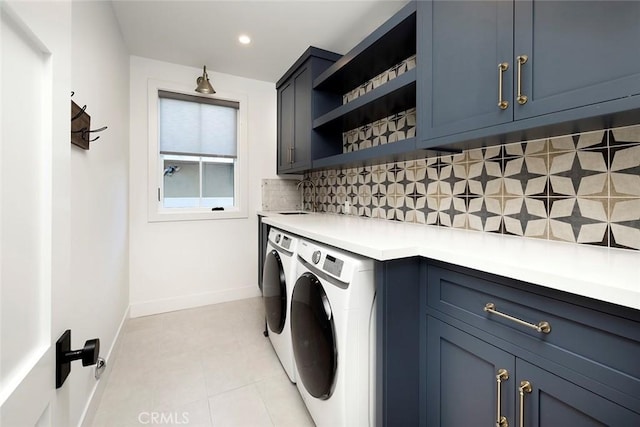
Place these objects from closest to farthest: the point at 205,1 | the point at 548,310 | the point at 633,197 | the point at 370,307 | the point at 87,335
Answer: the point at 548,310
the point at 633,197
the point at 370,307
the point at 87,335
the point at 205,1

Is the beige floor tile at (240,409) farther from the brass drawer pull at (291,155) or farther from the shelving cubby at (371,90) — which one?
the brass drawer pull at (291,155)

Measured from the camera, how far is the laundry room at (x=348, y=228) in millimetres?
522

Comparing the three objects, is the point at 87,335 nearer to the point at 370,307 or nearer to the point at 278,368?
the point at 278,368

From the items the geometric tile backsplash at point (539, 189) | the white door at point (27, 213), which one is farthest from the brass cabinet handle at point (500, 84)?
the white door at point (27, 213)

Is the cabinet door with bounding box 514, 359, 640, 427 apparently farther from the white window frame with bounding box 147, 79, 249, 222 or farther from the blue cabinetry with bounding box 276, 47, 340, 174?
the white window frame with bounding box 147, 79, 249, 222

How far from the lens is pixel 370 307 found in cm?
111

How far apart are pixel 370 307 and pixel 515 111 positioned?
91 cm

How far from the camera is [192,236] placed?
2.88m

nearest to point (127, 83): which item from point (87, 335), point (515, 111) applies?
point (87, 335)

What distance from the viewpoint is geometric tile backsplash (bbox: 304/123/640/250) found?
99 cm

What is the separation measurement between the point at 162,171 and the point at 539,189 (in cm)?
303

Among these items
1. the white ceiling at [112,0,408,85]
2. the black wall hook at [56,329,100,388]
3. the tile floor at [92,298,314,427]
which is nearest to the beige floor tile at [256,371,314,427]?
the tile floor at [92,298,314,427]

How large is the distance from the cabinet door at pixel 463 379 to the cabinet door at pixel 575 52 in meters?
0.81

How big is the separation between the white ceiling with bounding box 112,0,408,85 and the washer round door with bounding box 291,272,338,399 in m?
1.80
